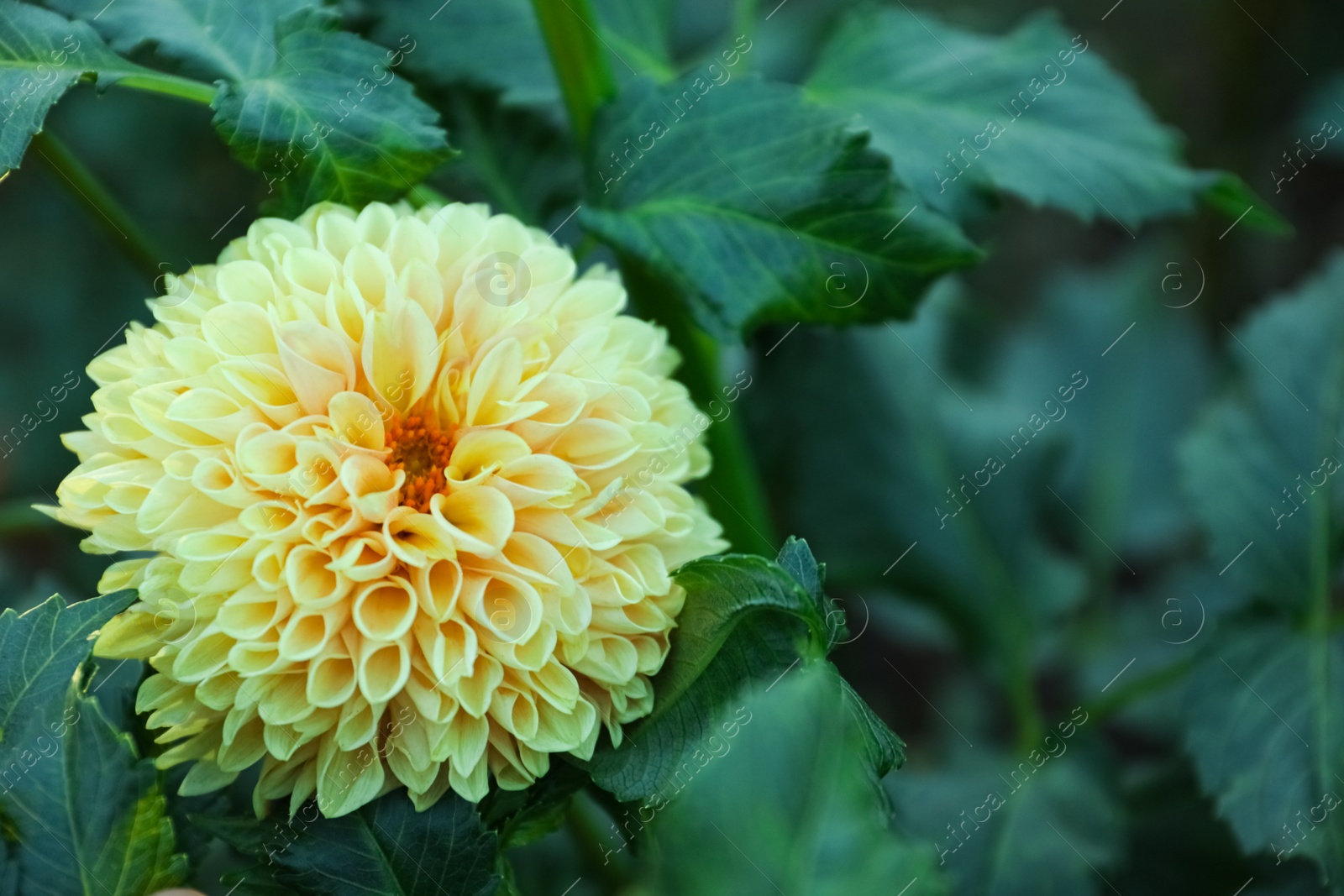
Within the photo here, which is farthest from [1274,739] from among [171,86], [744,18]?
[171,86]

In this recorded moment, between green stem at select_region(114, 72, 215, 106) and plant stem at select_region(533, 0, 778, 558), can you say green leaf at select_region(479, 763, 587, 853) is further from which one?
green stem at select_region(114, 72, 215, 106)

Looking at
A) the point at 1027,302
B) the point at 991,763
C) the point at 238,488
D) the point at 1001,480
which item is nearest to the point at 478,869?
the point at 238,488

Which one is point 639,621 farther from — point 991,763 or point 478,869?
point 991,763

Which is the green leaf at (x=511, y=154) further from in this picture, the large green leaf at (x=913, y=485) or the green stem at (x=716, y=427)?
the large green leaf at (x=913, y=485)

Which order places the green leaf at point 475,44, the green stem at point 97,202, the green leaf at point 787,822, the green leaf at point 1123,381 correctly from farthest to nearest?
the green leaf at point 1123,381 → the green leaf at point 475,44 → the green stem at point 97,202 → the green leaf at point 787,822

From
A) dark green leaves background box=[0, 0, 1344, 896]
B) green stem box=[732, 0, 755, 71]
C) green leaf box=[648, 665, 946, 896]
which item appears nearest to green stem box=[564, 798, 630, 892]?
dark green leaves background box=[0, 0, 1344, 896]

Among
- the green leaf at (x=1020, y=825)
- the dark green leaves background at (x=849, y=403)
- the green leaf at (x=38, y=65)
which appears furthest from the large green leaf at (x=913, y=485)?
the green leaf at (x=38, y=65)
